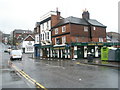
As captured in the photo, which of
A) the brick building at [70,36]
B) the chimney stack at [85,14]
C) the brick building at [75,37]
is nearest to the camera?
the brick building at [75,37]

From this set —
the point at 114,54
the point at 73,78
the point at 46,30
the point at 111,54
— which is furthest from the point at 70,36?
the point at 73,78

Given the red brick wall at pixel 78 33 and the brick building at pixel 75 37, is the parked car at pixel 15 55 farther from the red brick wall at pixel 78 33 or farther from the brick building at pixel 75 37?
the red brick wall at pixel 78 33

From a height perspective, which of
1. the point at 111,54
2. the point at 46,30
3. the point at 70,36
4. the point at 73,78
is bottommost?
the point at 73,78

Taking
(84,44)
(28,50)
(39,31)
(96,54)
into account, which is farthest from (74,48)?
(28,50)

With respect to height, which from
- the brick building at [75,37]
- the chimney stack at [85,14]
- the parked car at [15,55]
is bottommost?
the parked car at [15,55]

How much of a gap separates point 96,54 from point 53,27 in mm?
12579

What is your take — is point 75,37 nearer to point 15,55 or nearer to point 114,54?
point 114,54

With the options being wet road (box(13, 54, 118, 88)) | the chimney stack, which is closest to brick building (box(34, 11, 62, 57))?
the chimney stack

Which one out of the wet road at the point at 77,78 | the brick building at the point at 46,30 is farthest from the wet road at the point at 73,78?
the brick building at the point at 46,30

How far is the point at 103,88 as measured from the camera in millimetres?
7176

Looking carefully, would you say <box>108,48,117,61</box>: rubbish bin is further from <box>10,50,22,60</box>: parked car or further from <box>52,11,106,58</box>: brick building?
Result: <box>10,50,22,60</box>: parked car

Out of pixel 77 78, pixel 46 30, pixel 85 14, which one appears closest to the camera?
pixel 77 78

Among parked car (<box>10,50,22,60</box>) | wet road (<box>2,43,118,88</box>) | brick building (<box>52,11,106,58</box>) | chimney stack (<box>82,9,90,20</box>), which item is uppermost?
chimney stack (<box>82,9,90,20</box>)

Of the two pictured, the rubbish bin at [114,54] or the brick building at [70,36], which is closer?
the rubbish bin at [114,54]
